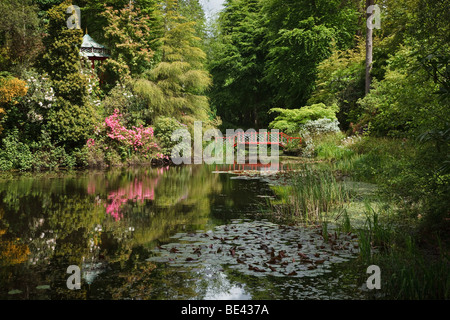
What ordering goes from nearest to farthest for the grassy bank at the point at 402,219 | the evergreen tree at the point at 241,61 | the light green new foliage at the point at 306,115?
1. the grassy bank at the point at 402,219
2. the light green new foliage at the point at 306,115
3. the evergreen tree at the point at 241,61

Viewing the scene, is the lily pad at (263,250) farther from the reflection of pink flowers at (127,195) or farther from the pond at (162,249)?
the reflection of pink flowers at (127,195)

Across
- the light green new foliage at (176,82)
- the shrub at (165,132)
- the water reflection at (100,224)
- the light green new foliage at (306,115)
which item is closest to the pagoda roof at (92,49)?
the light green new foliage at (176,82)

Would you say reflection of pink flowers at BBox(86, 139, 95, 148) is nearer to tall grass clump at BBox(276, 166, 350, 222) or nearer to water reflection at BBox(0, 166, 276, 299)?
water reflection at BBox(0, 166, 276, 299)

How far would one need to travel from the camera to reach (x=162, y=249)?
5742 mm

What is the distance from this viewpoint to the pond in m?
4.29

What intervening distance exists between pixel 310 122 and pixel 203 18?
24.1m

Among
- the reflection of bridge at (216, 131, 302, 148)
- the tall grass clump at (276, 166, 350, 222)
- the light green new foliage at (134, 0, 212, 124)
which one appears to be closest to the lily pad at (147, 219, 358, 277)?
the tall grass clump at (276, 166, 350, 222)

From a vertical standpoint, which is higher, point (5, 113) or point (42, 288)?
point (5, 113)

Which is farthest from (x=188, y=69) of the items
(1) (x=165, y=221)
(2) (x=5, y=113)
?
(1) (x=165, y=221)

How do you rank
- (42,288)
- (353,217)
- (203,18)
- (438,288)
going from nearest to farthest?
(438,288), (42,288), (353,217), (203,18)

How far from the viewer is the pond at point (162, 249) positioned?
4285 mm

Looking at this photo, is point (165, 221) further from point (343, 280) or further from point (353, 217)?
point (343, 280)

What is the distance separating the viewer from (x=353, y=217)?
7.38 metres

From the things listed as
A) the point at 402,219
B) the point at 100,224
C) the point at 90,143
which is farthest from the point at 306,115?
the point at 100,224
